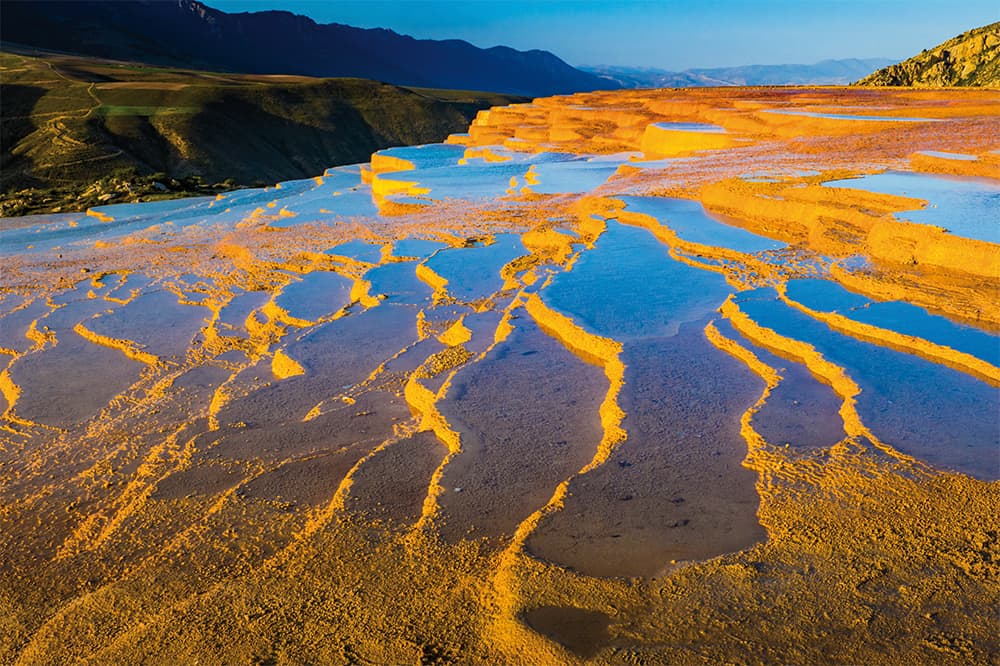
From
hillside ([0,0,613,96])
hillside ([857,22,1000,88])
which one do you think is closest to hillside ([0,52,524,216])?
hillside ([857,22,1000,88])

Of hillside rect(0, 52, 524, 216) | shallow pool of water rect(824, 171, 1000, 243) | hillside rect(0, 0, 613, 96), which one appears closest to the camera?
shallow pool of water rect(824, 171, 1000, 243)

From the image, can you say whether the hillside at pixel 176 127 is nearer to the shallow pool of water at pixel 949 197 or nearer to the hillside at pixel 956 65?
the shallow pool of water at pixel 949 197

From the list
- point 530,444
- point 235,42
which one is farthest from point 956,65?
point 235,42

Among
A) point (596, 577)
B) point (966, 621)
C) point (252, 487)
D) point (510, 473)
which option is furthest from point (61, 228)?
point (966, 621)

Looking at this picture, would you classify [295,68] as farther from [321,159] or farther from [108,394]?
[108,394]

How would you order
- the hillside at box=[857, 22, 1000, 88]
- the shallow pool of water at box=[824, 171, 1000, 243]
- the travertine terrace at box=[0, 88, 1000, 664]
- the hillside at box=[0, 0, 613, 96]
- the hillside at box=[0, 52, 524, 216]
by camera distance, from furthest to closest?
the hillside at box=[0, 0, 613, 96]
the hillside at box=[857, 22, 1000, 88]
the hillside at box=[0, 52, 524, 216]
the shallow pool of water at box=[824, 171, 1000, 243]
the travertine terrace at box=[0, 88, 1000, 664]

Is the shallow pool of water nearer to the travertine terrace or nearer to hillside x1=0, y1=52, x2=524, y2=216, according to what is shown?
the travertine terrace

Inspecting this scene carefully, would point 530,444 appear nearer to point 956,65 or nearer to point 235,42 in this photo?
point 956,65
